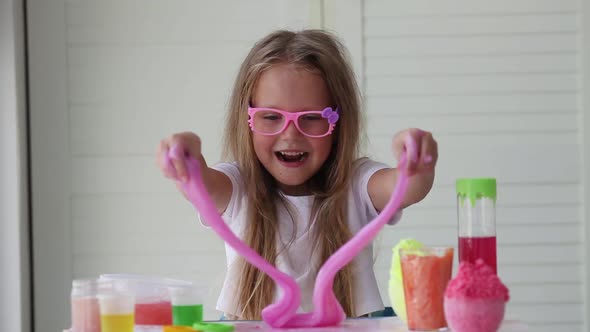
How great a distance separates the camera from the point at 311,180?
172 cm

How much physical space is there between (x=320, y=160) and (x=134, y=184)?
1373 millimetres

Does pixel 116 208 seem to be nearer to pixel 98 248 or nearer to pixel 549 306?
pixel 98 248

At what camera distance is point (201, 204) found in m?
1.10

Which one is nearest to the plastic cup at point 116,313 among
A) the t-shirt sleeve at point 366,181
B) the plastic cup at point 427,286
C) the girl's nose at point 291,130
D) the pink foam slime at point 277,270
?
the pink foam slime at point 277,270

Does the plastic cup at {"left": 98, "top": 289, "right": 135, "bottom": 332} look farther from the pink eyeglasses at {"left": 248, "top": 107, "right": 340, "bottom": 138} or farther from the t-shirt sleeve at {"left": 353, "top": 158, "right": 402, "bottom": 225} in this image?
the t-shirt sleeve at {"left": 353, "top": 158, "right": 402, "bottom": 225}

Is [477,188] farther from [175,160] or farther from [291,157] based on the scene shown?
[291,157]

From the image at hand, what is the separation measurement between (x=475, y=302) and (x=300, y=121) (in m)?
0.62

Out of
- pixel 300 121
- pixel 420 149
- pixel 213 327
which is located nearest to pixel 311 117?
pixel 300 121

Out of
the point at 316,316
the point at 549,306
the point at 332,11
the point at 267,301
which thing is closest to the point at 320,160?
the point at 267,301

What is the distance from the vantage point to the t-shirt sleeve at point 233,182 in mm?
1640

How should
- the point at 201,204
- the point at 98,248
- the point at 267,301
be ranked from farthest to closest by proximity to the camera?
Answer: the point at 98,248 < the point at 267,301 < the point at 201,204

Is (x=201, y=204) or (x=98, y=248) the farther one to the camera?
(x=98, y=248)

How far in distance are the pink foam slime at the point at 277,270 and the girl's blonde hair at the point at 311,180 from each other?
459 millimetres

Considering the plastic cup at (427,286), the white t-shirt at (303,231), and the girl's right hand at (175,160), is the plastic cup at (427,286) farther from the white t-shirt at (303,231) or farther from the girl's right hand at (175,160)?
the white t-shirt at (303,231)
